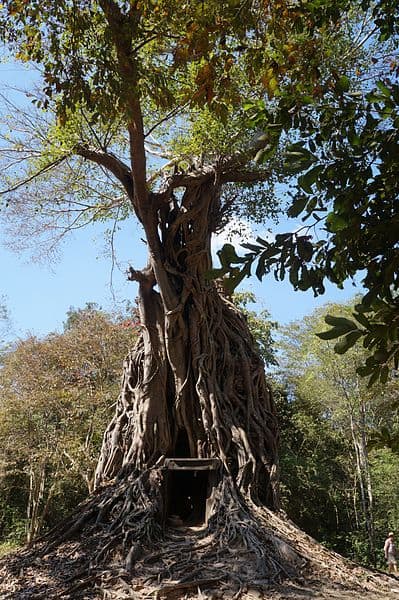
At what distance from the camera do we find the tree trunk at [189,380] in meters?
6.34

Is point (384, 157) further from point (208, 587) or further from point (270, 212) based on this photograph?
point (270, 212)

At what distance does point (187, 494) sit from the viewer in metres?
7.32

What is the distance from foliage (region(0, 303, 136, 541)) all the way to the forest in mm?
44

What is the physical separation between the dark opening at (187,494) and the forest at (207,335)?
1.9 inches

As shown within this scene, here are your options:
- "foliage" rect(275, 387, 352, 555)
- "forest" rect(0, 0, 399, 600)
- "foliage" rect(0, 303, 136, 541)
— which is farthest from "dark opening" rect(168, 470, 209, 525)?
"foliage" rect(275, 387, 352, 555)

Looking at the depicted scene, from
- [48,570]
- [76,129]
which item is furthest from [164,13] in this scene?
[48,570]

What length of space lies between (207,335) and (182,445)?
1396 mm

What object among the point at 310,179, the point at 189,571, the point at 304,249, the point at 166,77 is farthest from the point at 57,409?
the point at 310,179

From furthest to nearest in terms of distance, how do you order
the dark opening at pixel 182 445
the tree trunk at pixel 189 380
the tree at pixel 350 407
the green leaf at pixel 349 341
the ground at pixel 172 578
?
the tree at pixel 350 407 → the dark opening at pixel 182 445 → the tree trunk at pixel 189 380 → the ground at pixel 172 578 → the green leaf at pixel 349 341

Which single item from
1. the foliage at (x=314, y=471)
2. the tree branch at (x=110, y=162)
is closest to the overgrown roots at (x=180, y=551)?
the tree branch at (x=110, y=162)

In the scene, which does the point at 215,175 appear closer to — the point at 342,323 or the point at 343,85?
the point at 343,85

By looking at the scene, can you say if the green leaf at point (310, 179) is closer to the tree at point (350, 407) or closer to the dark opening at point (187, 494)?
the dark opening at point (187, 494)

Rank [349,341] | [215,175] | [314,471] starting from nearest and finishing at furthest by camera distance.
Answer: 1. [349,341]
2. [215,175]
3. [314,471]

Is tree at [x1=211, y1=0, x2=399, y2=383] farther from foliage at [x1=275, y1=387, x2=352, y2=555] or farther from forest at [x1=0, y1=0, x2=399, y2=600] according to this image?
foliage at [x1=275, y1=387, x2=352, y2=555]
